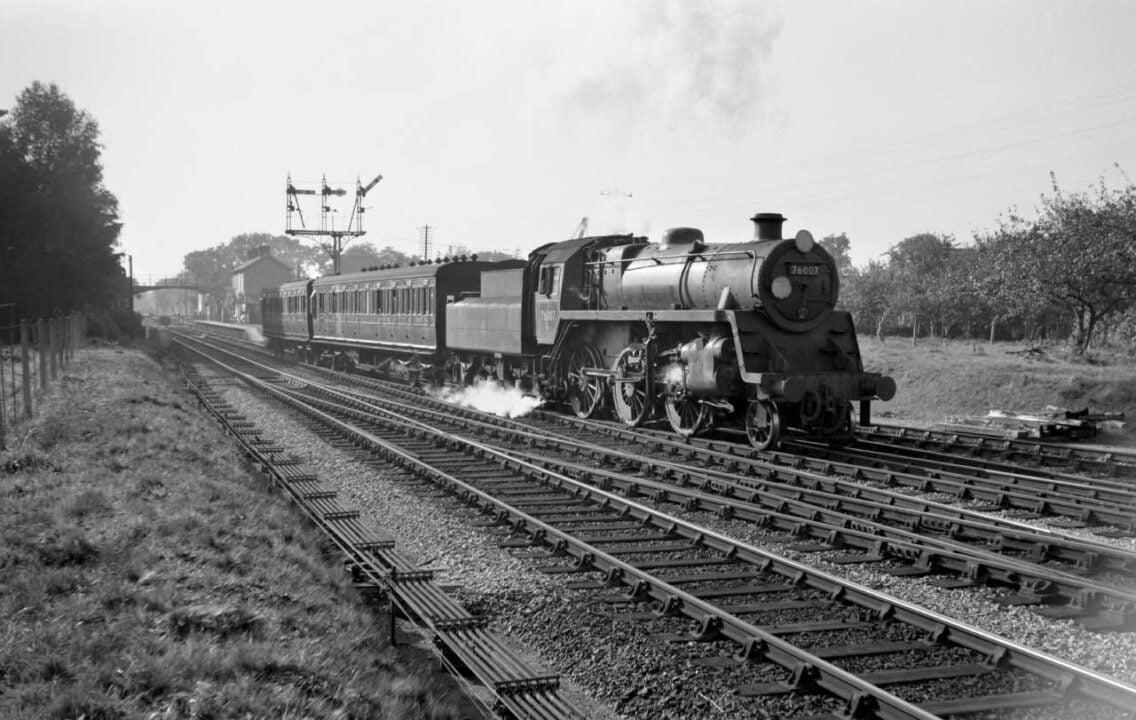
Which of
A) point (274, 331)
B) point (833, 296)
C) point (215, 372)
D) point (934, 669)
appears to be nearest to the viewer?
point (934, 669)

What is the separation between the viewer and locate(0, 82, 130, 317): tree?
35247mm

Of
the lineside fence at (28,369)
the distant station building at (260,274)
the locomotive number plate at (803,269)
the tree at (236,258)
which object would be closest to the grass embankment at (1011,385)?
the locomotive number plate at (803,269)

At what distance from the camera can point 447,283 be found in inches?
860

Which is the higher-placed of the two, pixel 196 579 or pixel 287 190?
A: pixel 287 190

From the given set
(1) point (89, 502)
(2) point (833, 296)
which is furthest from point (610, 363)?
(1) point (89, 502)

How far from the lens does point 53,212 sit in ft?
121

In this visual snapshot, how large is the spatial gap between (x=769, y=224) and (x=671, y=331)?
2.31m

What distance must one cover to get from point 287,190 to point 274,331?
6.68m

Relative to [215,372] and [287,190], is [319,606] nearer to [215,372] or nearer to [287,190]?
[215,372]

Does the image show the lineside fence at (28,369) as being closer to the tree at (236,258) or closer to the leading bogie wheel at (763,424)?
the leading bogie wheel at (763,424)

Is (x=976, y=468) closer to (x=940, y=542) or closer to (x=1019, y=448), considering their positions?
(x=1019, y=448)

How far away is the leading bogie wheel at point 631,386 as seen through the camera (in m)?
14.5

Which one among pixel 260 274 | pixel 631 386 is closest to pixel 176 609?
pixel 631 386

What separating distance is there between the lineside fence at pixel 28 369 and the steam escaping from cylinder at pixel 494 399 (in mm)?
8050
